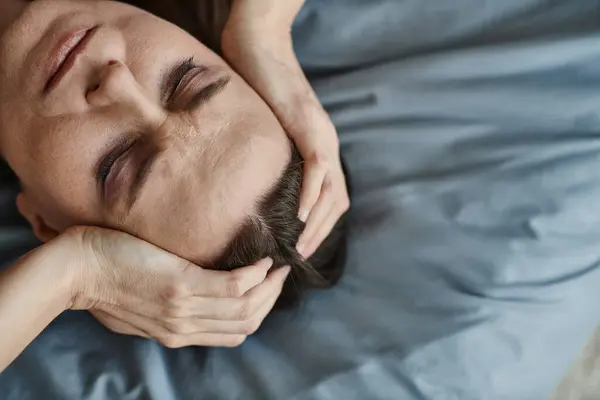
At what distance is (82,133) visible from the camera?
928mm

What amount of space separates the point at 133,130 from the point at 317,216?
296 mm

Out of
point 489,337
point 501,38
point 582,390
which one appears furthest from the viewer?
point 582,390

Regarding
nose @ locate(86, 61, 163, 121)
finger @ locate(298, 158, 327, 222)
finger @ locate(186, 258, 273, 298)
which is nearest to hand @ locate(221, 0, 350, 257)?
finger @ locate(298, 158, 327, 222)

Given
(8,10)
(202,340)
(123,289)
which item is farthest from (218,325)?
(8,10)

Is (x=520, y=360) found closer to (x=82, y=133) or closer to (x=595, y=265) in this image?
(x=595, y=265)

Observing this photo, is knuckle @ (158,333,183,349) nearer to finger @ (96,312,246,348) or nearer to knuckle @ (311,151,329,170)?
finger @ (96,312,246,348)

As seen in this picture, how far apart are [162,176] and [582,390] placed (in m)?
0.85

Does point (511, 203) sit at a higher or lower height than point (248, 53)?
lower

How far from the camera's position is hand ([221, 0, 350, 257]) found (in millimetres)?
1029

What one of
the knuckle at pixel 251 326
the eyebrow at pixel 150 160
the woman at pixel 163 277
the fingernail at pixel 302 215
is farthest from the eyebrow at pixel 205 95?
the knuckle at pixel 251 326

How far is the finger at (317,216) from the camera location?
102 centimetres

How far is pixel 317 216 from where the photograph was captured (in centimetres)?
103

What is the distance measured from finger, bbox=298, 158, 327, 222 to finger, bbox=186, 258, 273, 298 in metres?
0.12

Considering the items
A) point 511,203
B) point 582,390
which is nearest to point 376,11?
point 511,203
